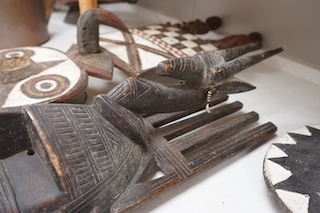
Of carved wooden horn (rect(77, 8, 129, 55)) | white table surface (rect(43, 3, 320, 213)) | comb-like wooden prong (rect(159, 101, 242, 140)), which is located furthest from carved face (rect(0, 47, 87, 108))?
comb-like wooden prong (rect(159, 101, 242, 140))

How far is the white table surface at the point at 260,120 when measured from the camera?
85 cm

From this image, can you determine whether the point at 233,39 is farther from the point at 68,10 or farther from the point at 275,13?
the point at 68,10

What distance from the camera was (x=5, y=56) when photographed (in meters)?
1.18

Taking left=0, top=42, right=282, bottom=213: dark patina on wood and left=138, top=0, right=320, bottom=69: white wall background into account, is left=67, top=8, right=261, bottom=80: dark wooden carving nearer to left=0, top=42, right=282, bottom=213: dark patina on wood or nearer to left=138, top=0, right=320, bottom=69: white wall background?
left=138, top=0, right=320, bottom=69: white wall background

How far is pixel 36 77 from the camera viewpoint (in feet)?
3.56

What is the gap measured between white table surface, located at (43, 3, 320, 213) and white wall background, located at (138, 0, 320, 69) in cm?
9

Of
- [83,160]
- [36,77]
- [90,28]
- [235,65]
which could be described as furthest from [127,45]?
[83,160]

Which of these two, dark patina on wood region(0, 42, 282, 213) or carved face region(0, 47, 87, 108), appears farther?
carved face region(0, 47, 87, 108)

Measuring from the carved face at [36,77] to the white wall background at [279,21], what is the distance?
112 centimetres

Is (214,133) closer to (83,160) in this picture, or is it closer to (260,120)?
(260,120)

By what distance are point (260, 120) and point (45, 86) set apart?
2.78 ft

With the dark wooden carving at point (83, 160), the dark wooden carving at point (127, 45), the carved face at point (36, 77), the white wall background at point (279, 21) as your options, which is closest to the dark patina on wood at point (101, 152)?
the dark wooden carving at point (83, 160)

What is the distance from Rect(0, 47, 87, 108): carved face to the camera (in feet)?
3.20

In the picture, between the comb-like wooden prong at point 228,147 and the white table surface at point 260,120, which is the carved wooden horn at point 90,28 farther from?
the comb-like wooden prong at point 228,147
